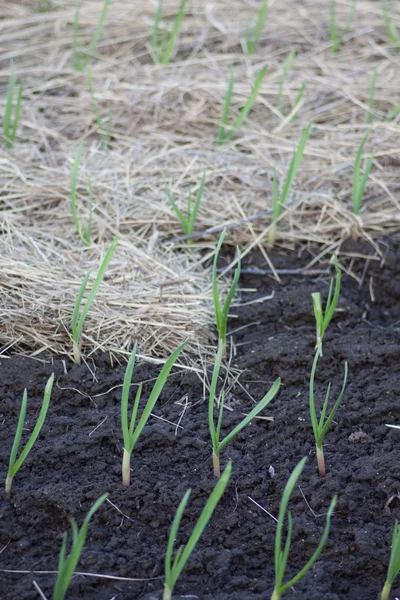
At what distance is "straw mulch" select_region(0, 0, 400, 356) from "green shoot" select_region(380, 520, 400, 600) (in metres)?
0.91

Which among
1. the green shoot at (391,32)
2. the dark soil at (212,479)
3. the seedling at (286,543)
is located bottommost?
the dark soil at (212,479)

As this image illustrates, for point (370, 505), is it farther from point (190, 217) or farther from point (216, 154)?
point (216, 154)

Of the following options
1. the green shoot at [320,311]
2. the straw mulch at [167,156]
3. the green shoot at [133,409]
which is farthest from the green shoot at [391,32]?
the green shoot at [133,409]

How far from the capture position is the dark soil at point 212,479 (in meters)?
1.43

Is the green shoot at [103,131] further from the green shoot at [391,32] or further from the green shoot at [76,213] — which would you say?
the green shoot at [391,32]

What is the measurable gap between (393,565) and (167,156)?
1.91 meters

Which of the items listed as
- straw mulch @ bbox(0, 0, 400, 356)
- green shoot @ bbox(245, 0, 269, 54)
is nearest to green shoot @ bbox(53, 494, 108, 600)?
straw mulch @ bbox(0, 0, 400, 356)

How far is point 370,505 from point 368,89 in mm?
2174

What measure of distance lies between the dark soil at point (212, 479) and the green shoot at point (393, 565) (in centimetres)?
6

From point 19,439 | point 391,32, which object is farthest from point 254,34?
point 19,439

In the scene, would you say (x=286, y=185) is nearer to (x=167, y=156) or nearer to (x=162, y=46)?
(x=167, y=156)

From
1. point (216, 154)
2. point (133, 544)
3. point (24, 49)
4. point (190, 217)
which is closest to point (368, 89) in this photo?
point (216, 154)

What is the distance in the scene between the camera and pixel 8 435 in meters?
1.70

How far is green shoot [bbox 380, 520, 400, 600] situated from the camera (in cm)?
125
